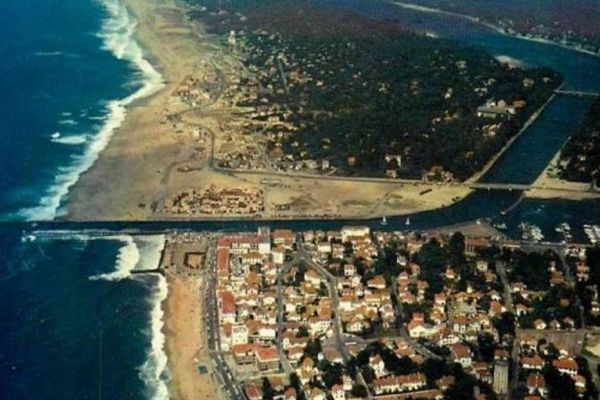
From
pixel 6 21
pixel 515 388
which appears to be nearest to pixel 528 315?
pixel 515 388

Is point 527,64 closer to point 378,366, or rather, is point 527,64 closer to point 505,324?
point 505,324

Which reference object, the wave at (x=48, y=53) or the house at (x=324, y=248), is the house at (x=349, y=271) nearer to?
the house at (x=324, y=248)

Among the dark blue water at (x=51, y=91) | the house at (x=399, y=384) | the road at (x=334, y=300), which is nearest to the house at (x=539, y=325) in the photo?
the house at (x=399, y=384)

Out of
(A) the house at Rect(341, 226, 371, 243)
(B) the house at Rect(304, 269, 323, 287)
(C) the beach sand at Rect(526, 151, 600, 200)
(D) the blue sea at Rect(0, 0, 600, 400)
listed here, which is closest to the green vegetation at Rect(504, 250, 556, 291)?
(D) the blue sea at Rect(0, 0, 600, 400)

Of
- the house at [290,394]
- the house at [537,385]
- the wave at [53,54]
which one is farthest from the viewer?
the wave at [53,54]

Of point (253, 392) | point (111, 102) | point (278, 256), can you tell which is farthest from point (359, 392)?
point (111, 102)

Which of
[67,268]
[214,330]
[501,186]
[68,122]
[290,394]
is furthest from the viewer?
[68,122]
